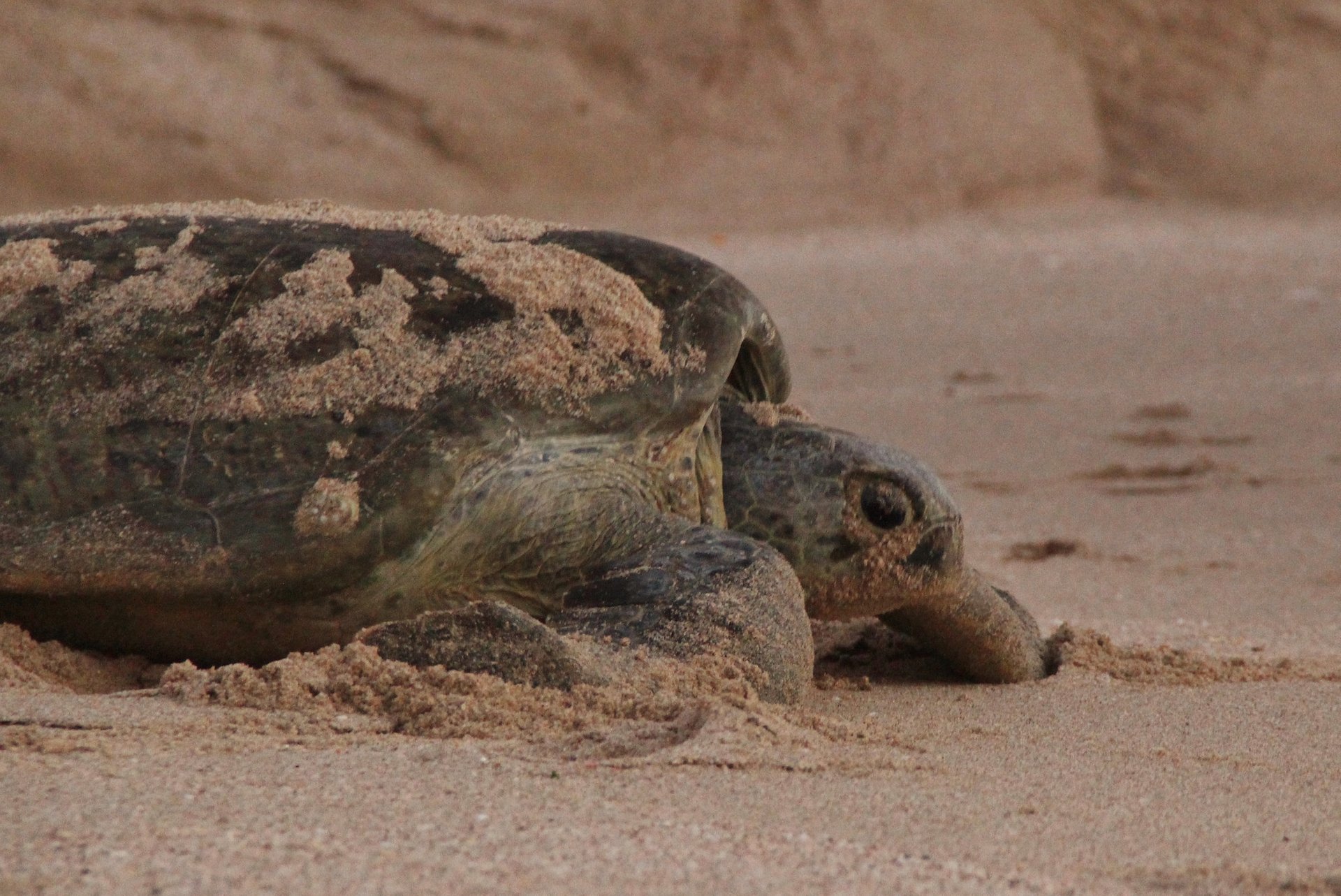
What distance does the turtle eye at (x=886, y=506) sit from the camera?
9.39ft

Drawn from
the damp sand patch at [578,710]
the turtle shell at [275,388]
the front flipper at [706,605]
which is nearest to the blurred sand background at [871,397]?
the damp sand patch at [578,710]

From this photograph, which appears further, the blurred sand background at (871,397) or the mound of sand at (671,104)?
the mound of sand at (671,104)

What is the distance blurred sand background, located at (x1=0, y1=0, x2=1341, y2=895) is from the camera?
1.67m

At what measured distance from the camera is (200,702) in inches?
84.7

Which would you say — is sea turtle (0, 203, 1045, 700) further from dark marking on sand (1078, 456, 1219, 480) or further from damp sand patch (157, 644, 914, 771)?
dark marking on sand (1078, 456, 1219, 480)

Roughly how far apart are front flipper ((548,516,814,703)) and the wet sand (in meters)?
0.13

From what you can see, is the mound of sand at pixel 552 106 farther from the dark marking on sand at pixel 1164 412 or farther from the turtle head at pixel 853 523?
the turtle head at pixel 853 523

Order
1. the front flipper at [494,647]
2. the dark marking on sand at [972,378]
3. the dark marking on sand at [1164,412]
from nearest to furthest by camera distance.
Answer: the front flipper at [494,647] → the dark marking on sand at [1164,412] → the dark marking on sand at [972,378]

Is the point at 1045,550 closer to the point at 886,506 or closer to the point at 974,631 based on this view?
the point at 974,631

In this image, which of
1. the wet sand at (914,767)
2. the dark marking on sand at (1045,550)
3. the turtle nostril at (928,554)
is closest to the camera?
the wet sand at (914,767)

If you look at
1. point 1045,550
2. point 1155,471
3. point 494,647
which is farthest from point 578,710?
point 1155,471

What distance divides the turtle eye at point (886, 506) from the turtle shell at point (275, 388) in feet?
1.15

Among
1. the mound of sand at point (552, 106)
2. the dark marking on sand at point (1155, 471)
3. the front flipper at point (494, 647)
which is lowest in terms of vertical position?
the front flipper at point (494, 647)

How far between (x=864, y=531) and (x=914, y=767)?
849 millimetres
